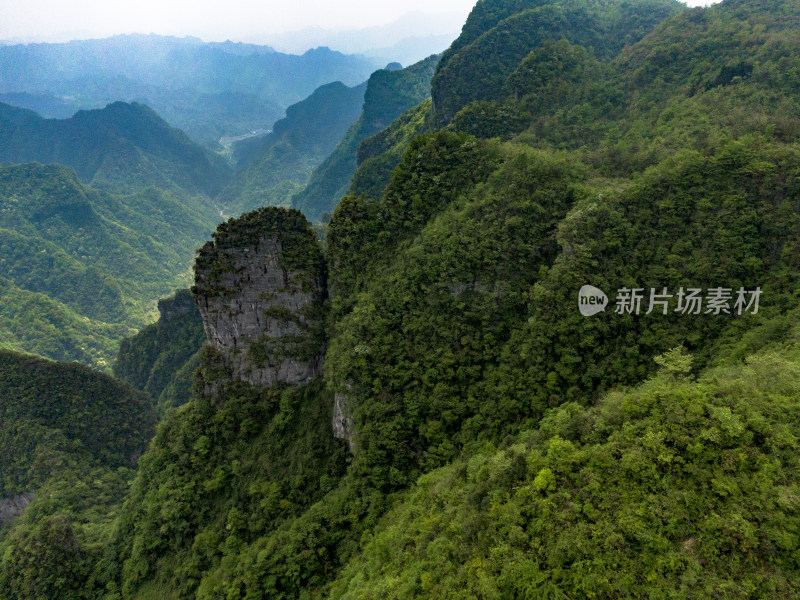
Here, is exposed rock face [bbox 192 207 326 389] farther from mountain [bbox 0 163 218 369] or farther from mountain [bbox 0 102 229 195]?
mountain [bbox 0 102 229 195]

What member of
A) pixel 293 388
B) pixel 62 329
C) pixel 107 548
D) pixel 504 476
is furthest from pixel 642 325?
pixel 62 329

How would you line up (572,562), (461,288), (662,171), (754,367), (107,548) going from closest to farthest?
(572,562) < (754,367) < (662,171) < (461,288) < (107,548)

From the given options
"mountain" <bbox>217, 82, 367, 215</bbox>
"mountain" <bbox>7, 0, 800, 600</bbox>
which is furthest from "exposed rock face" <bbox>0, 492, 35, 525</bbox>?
"mountain" <bbox>217, 82, 367, 215</bbox>

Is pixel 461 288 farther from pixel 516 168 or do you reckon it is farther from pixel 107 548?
pixel 107 548
